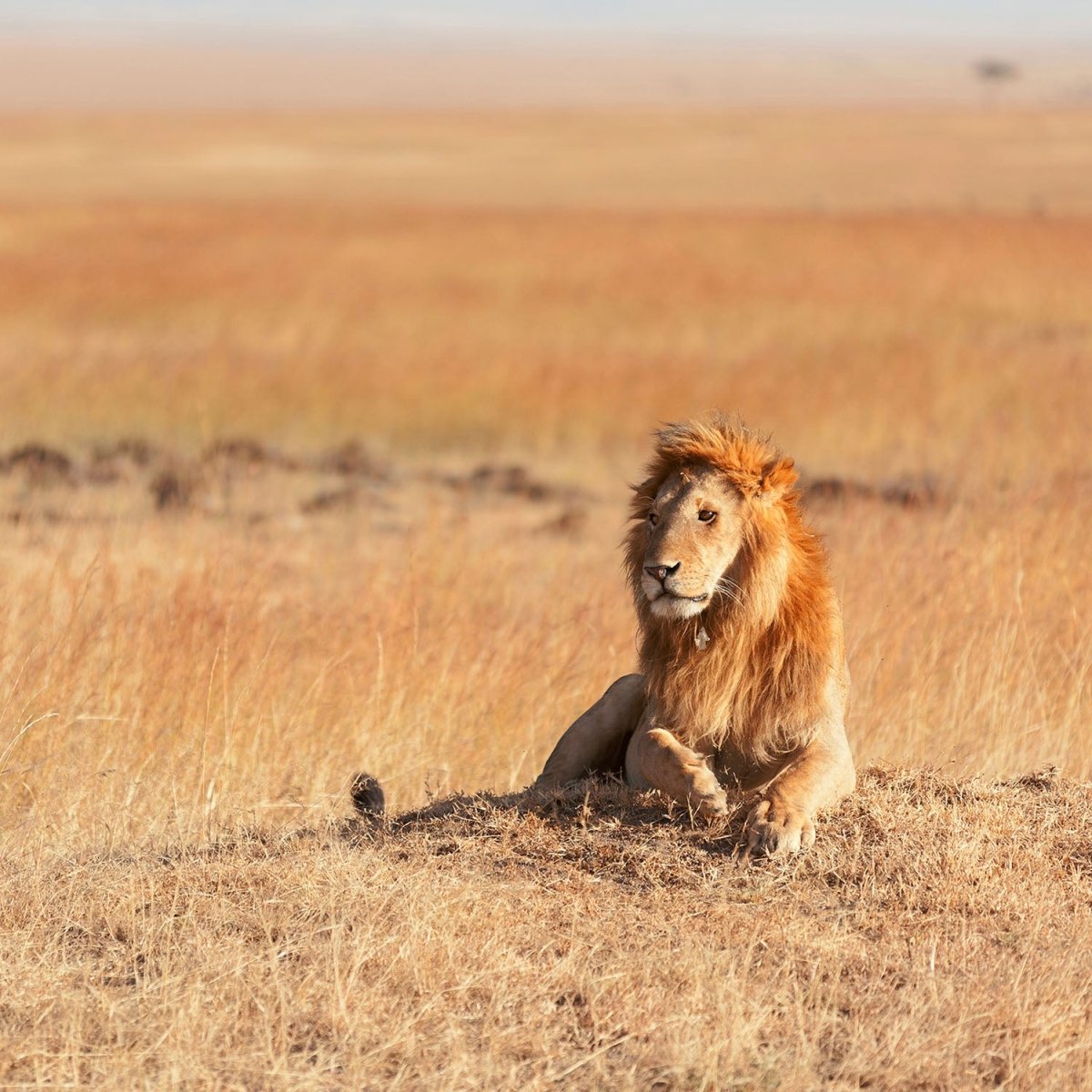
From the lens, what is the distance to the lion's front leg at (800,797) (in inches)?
185

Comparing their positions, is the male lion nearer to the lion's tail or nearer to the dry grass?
the dry grass

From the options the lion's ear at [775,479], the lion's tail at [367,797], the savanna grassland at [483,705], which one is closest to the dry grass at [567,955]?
the savanna grassland at [483,705]

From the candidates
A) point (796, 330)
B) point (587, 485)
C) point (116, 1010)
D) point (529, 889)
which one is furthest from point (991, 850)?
point (796, 330)

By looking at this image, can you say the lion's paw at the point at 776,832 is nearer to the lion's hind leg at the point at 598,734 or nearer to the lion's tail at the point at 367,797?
the lion's hind leg at the point at 598,734

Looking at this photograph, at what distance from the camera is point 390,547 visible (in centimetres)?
1178

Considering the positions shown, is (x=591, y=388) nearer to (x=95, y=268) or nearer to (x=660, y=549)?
(x=95, y=268)

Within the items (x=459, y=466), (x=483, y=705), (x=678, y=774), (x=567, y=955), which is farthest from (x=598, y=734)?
(x=459, y=466)

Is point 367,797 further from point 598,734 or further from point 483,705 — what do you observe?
point 483,705

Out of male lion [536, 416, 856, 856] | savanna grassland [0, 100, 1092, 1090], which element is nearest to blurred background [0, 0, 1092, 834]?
savanna grassland [0, 100, 1092, 1090]

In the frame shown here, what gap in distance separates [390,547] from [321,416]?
19.2 ft

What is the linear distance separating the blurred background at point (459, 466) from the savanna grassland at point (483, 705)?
1.9 inches

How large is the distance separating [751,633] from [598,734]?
0.80 m

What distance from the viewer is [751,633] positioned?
16.4 ft

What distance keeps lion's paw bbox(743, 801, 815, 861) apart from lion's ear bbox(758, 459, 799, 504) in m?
0.96
